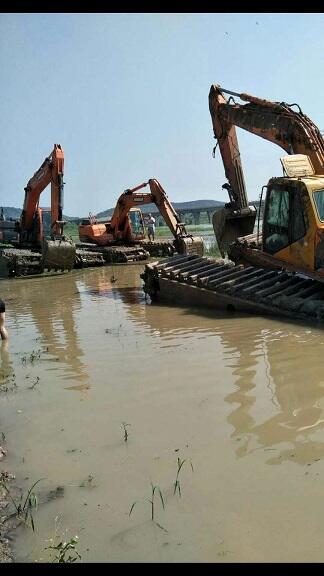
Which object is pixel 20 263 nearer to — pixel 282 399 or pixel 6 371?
pixel 6 371

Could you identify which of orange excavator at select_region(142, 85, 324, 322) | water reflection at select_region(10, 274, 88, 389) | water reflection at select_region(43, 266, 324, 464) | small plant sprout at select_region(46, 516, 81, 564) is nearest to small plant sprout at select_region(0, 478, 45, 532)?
small plant sprout at select_region(46, 516, 81, 564)

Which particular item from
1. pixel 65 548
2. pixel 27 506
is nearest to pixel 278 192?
pixel 27 506

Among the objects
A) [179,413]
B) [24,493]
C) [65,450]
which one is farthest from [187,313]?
[24,493]

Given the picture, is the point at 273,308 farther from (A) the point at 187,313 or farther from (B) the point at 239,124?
(B) the point at 239,124

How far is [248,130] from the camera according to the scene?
12.8 meters

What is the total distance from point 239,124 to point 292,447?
10.6 m

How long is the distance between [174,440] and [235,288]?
5616 mm

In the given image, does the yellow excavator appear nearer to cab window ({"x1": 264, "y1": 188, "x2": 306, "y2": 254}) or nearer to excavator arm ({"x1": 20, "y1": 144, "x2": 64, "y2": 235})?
cab window ({"x1": 264, "y1": 188, "x2": 306, "y2": 254})

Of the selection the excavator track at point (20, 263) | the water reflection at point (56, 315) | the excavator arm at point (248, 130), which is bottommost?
the water reflection at point (56, 315)

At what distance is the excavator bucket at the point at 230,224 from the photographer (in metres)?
13.9

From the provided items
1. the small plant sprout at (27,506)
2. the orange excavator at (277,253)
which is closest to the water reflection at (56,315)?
the orange excavator at (277,253)

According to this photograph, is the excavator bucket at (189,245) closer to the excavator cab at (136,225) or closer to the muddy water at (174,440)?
the excavator cab at (136,225)

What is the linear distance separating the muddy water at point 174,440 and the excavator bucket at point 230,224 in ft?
19.9

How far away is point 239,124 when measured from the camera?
1320 cm
